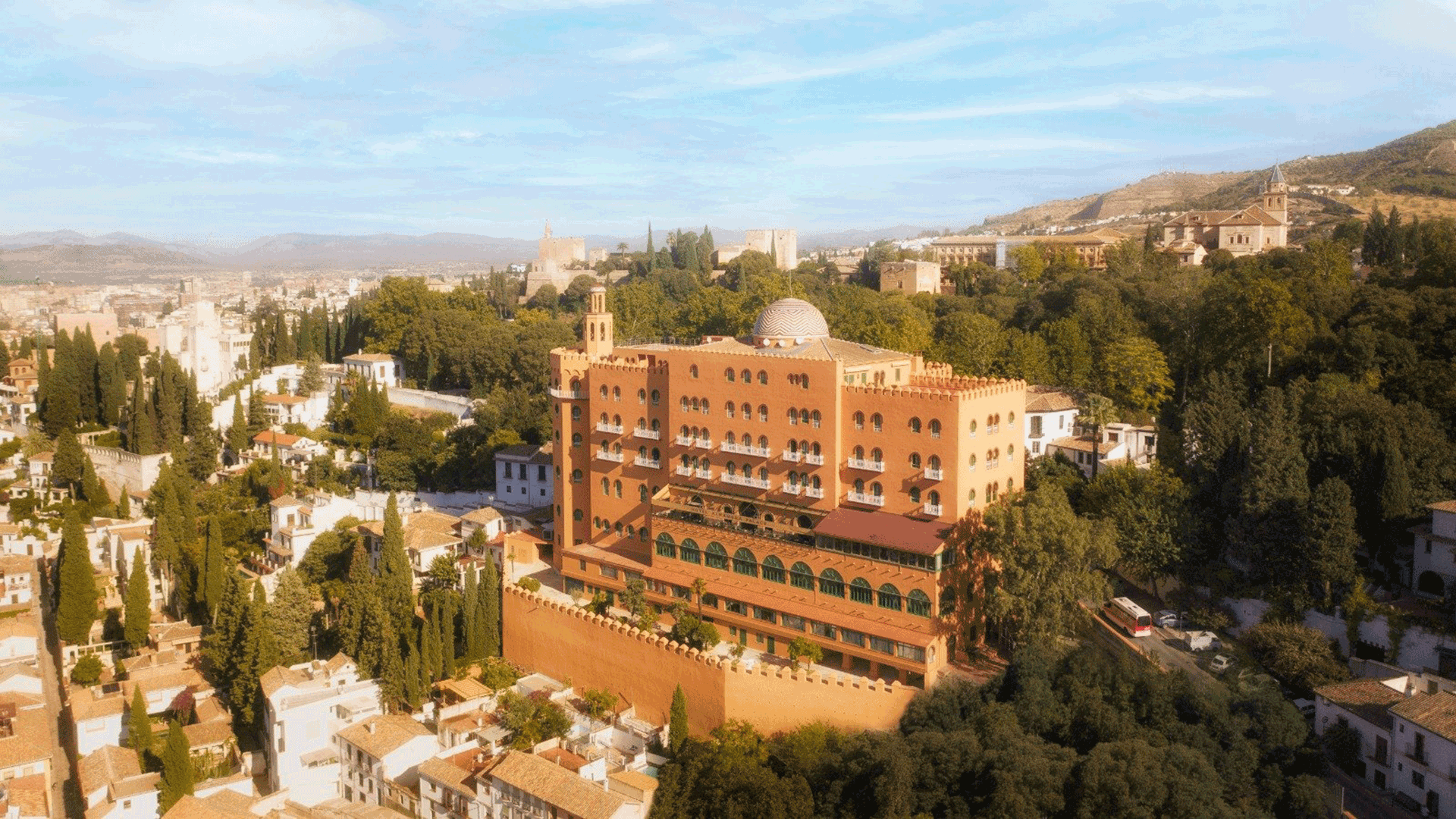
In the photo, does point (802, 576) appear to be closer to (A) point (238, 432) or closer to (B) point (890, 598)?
(B) point (890, 598)

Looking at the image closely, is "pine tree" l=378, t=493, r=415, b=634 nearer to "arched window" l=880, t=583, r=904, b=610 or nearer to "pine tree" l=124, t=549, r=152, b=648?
"pine tree" l=124, t=549, r=152, b=648

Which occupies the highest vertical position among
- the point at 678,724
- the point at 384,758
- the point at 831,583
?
the point at 831,583

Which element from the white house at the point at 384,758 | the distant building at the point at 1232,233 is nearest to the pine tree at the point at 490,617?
the white house at the point at 384,758

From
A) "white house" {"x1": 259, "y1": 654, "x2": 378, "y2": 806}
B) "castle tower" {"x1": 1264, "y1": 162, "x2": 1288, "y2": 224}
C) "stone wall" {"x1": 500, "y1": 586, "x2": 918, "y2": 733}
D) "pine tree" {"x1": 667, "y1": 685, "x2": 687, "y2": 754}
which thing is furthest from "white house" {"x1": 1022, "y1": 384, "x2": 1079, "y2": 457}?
"castle tower" {"x1": 1264, "y1": 162, "x2": 1288, "y2": 224}

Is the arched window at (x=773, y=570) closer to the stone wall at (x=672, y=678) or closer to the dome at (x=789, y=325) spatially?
the stone wall at (x=672, y=678)

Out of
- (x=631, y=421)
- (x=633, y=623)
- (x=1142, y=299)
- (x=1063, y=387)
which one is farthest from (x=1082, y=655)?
(x=1142, y=299)

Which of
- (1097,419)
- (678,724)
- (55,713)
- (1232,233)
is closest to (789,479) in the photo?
(678,724)
